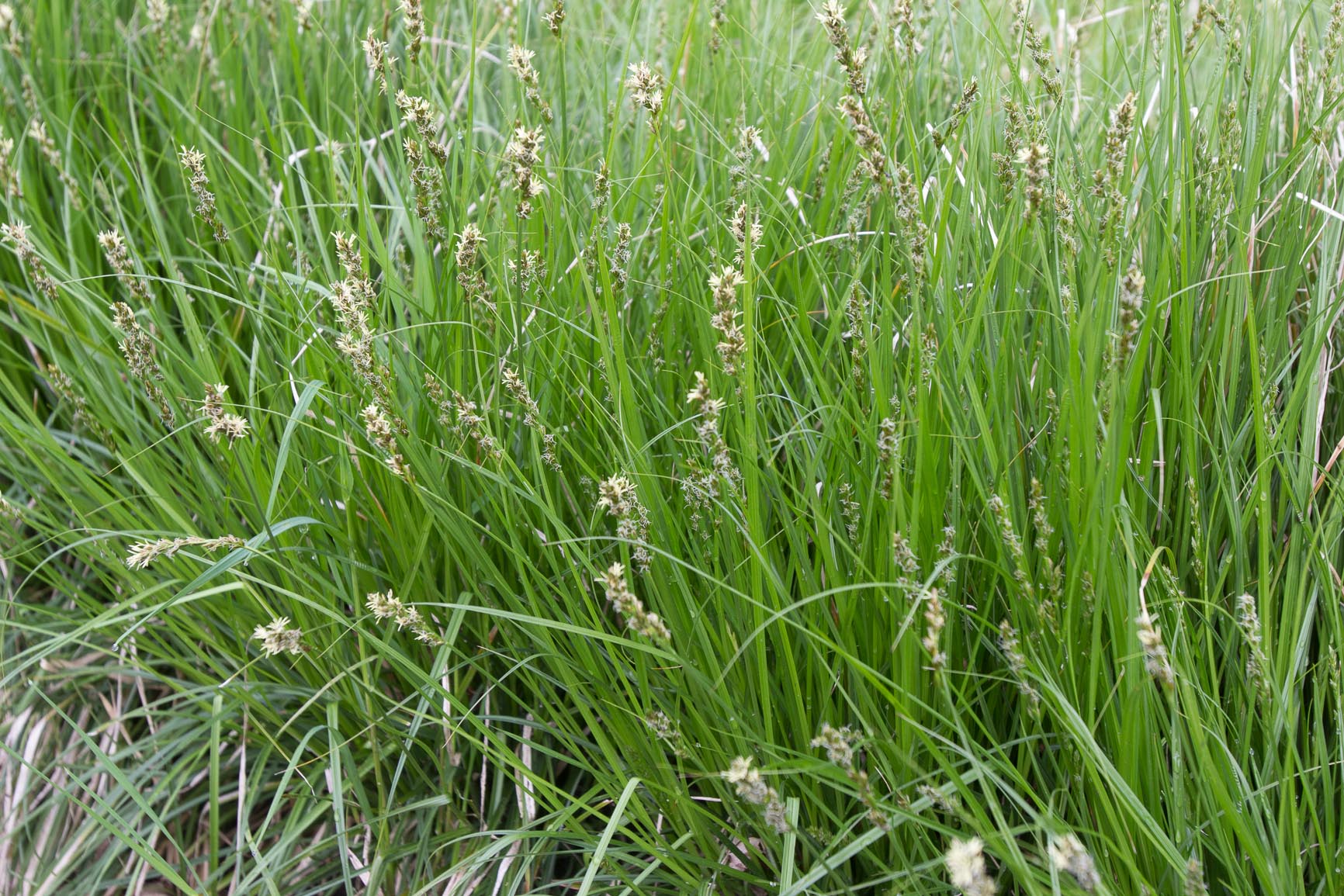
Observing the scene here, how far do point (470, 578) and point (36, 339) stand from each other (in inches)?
49.9

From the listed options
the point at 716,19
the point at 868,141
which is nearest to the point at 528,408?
the point at 868,141

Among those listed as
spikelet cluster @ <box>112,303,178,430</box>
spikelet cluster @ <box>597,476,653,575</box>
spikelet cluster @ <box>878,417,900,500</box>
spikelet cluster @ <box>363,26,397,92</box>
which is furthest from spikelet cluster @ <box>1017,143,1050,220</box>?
spikelet cluster @ <box>112,303,178,430</box>

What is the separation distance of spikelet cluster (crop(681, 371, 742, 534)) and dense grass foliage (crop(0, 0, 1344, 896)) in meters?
0.01

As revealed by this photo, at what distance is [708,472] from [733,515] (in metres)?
0.07

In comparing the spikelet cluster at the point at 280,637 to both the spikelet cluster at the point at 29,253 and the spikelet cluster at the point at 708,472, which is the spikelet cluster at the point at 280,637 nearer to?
the spikelet cluster at the point at 708,472

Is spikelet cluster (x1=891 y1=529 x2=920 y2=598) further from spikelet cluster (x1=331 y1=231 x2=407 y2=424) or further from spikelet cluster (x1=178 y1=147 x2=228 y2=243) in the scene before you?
spikelet cluster (x1=178 y1=147 x2=228 y2=243)

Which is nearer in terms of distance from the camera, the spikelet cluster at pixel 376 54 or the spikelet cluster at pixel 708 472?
the spikelet cluster at pixel 708 472

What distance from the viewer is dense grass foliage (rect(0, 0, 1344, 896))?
1.31 m

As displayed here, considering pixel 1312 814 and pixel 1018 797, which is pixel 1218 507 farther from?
pixel 1018 797

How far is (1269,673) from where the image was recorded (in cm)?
129

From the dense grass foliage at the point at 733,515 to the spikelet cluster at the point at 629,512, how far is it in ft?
0.04

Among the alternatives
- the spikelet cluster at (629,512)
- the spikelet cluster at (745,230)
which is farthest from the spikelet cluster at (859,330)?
the spikelet cluster at (629,512)

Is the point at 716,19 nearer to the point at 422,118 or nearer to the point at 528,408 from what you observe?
the point at 422,118

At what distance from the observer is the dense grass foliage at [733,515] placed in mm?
1312
